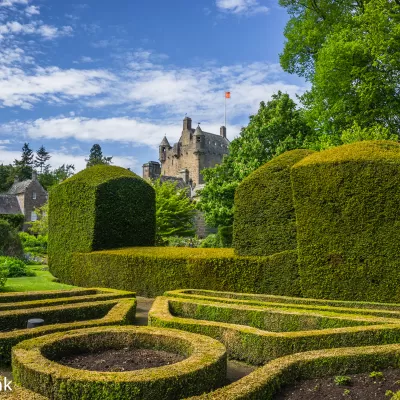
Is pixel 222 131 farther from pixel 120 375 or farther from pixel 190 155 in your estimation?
pixel 120 375

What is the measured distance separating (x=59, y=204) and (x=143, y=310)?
7.33m

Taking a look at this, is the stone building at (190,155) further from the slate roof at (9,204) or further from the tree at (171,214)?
the tree at (171,214)

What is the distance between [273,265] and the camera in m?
11.0

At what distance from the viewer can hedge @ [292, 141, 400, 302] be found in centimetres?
921

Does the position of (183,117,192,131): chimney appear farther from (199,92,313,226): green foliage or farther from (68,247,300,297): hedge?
(68,247,300,297): hedge

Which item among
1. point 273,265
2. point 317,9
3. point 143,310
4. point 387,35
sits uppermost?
point 317,9

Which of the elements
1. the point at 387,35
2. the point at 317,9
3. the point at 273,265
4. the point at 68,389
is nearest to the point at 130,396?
the point at 68,389

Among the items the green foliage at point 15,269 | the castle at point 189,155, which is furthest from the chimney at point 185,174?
the green foliage at point 15,269

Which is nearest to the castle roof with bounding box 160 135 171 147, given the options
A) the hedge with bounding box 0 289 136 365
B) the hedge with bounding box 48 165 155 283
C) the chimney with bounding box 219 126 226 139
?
the chimney with bounding box 219 126 226 139

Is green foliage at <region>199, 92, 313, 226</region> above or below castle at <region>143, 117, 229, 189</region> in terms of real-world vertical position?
below

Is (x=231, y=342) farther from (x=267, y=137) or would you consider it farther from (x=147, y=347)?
(x=267, y=137)

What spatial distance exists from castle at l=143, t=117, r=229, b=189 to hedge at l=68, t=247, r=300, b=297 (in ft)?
184

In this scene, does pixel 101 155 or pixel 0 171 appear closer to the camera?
pixel 0 171

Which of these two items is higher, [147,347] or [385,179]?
[385,179]
